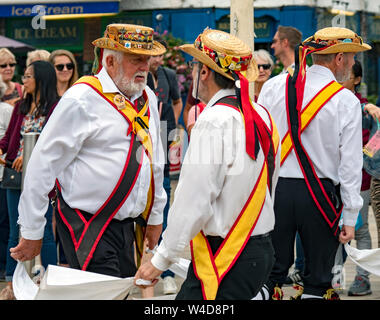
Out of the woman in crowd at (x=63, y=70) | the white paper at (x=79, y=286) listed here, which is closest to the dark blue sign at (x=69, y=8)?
the woman in crowd at (x=63, y=70)

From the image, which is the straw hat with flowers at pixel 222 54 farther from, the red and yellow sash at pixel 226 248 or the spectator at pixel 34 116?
the spectator at pixel 34 116

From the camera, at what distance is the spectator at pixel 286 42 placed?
7.48 m

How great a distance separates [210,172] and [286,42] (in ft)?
13.3

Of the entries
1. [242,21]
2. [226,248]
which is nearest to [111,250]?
[226,248]

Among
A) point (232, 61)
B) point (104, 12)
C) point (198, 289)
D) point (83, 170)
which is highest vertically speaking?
point (232, 61)

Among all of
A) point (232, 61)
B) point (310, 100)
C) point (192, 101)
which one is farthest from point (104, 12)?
point (232, 61)

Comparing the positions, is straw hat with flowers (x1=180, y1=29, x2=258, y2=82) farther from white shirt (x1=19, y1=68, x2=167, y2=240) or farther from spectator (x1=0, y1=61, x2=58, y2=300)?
spectator (x1=0, y1=61, x2=58, y2=300)

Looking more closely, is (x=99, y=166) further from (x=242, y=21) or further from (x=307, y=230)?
(x=242, y=21)

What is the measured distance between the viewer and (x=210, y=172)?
372 centimetres

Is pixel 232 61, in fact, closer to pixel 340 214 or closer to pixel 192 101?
pixel 340 214

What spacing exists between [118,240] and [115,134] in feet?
1.88

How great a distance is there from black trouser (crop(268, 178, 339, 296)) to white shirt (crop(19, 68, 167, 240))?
1.27 metres

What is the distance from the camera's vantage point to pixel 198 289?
12.9 feet

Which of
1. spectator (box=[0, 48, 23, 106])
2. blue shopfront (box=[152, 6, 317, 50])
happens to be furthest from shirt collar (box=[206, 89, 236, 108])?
blue shopfront (box=[152, 6, 317, 50])
